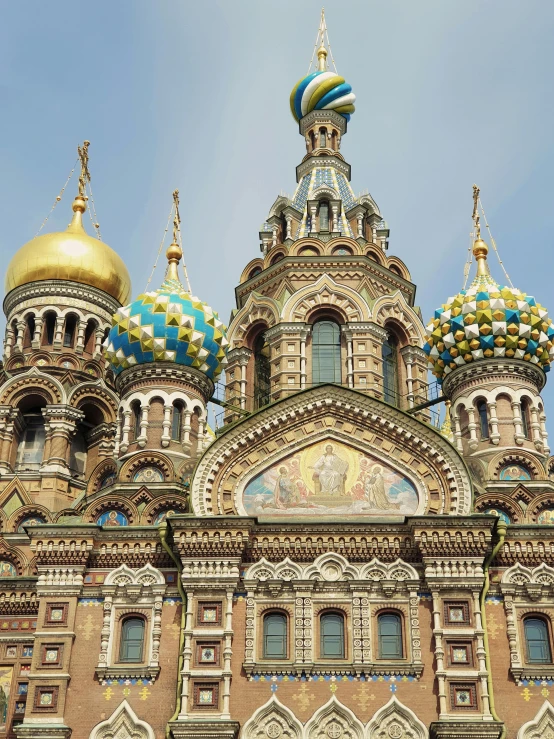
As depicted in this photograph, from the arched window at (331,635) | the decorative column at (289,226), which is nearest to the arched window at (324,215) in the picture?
the decorative column at (289,226)

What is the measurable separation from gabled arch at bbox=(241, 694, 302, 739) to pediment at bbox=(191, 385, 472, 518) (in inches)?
95.8

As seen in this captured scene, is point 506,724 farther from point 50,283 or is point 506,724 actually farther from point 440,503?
point 50,283

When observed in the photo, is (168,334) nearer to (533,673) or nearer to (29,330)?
(29,330)

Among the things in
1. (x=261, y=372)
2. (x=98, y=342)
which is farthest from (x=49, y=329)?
(x=261, y=372)

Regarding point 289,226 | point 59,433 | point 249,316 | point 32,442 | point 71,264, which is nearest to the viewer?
point 59,433

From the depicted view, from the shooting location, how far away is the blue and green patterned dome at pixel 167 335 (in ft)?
55.9

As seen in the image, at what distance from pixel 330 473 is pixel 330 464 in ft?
0.48

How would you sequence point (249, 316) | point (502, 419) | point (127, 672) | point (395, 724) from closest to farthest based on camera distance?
point (395, 724), point (127, 672), point (502, 419), point (249, 316)

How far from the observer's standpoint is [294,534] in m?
13.6

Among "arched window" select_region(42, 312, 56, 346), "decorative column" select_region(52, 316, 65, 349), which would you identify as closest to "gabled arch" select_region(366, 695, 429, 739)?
"decorative column" select_region(52, 316, 65, 349)

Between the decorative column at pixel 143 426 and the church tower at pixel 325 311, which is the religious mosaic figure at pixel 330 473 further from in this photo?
the church tower at pixel 325 311

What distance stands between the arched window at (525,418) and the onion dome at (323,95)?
9.13 metres

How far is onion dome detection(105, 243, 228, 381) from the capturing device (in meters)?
17.0

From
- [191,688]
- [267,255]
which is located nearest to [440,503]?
[191,688]
